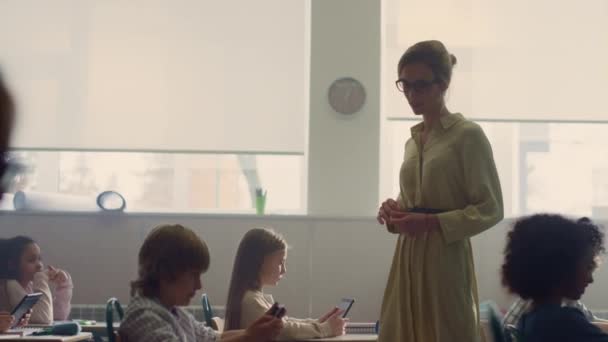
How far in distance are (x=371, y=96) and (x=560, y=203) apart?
4.87ft

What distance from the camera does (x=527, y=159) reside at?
5.98 metres

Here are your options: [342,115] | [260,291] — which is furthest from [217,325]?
[342,115]

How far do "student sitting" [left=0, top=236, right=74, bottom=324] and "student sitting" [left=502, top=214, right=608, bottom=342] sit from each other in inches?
124

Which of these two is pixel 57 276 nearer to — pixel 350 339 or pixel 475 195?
pixel 350 339

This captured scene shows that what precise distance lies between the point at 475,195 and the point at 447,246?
6.7 inches

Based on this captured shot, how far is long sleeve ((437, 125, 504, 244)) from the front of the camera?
2471 millimetres

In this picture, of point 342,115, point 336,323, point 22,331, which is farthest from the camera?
point 342,115

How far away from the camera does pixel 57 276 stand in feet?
17.1

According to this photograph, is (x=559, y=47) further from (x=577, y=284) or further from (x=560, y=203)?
(x=577, y=284)

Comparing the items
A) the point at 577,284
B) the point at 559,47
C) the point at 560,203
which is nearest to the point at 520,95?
the point at 559,47

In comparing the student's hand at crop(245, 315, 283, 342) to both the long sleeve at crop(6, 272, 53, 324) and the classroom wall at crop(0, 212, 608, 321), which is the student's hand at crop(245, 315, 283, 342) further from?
the classroom wall at crop(0, 212, 608, 321)

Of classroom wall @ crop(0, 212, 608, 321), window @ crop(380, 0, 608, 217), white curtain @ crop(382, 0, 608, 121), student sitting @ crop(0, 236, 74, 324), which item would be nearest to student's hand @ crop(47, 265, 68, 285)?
student sitting @ crop(0, 236, 74, 324)

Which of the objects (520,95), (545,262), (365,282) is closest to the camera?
(545,262)

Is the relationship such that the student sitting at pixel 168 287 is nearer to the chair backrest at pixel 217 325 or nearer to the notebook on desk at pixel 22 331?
the chair backrest at pixel 217 325
